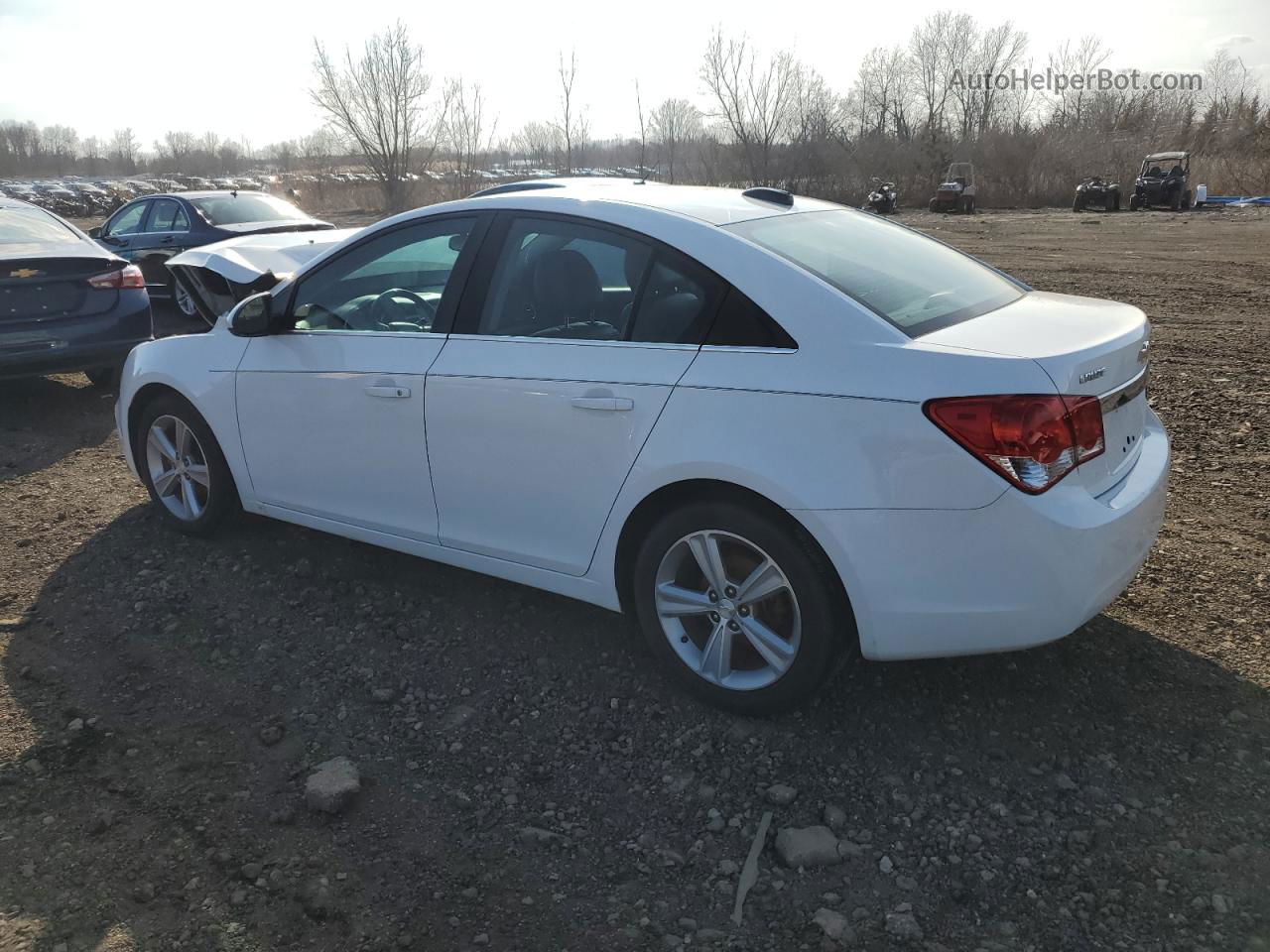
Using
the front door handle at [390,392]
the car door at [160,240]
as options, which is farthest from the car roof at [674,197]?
the car door at [160,240]

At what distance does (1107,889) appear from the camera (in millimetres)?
2445

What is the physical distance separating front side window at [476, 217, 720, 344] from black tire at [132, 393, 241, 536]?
1.81m

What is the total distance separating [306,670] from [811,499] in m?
2.05

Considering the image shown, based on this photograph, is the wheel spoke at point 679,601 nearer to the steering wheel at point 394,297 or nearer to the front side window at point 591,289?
the front side window at point 591,289

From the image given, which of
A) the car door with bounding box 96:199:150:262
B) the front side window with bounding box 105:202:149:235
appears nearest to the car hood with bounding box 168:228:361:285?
the car door with bounding box 96:199:150:262

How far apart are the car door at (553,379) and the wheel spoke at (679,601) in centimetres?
30

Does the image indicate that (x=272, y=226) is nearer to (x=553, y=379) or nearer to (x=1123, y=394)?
(x=553, y=379)

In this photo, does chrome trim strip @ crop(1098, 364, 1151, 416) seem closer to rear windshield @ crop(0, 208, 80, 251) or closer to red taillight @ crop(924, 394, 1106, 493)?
red taillight @ crop(924, 394, 1106, 493)

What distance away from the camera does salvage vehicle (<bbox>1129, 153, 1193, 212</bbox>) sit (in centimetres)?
3438

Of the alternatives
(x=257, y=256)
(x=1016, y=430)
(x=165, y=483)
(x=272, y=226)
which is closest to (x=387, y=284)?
(x=165, y=483)

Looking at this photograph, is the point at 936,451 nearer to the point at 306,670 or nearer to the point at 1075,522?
the point at 1075,522

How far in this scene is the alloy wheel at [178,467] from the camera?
480cm

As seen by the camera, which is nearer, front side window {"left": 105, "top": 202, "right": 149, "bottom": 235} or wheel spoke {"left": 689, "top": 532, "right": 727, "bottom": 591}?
wheel spoke {"left": 689, "top": 532, "right": 727, "bottom": 591}

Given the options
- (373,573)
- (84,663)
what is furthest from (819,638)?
(84,663)
